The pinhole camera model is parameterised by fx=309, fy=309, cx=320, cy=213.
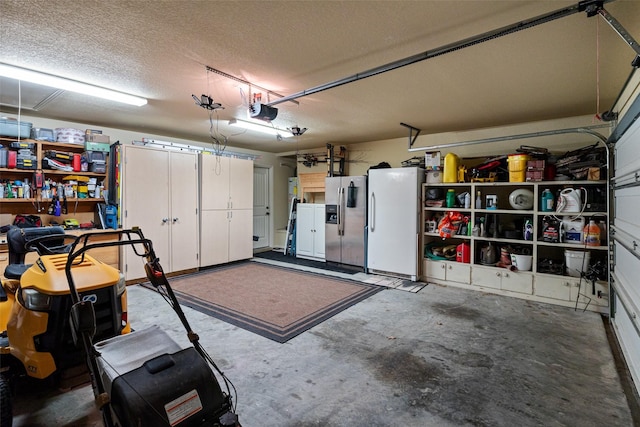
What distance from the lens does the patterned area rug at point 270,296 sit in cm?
341

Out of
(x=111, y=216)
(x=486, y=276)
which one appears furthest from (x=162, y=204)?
(x=486, y=276)

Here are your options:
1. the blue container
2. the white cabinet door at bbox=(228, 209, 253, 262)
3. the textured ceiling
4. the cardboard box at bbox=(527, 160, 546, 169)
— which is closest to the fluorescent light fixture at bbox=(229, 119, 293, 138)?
the textured ceiling

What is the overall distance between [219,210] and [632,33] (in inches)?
228

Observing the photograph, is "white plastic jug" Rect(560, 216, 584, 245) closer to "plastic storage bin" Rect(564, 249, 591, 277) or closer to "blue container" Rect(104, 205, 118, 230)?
"plastic storage bin" Rect(564, 249, 591, 277)

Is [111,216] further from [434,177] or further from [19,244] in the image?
[434,177]

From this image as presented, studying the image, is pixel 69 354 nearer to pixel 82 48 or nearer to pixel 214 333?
pixel 214 333

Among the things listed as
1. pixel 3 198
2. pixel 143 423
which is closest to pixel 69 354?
pixel 143 423

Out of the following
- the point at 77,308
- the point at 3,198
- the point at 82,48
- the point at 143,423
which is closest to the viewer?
the point at 143,423

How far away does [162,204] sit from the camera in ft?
17.0

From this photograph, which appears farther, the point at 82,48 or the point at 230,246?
the point at 230,246

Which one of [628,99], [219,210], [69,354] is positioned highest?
[628,99]

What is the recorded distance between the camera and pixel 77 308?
4.77 feet

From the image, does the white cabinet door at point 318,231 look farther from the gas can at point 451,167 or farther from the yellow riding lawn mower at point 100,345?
the yellow riding lawn mower at point 100,345

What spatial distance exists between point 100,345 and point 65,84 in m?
2.95
